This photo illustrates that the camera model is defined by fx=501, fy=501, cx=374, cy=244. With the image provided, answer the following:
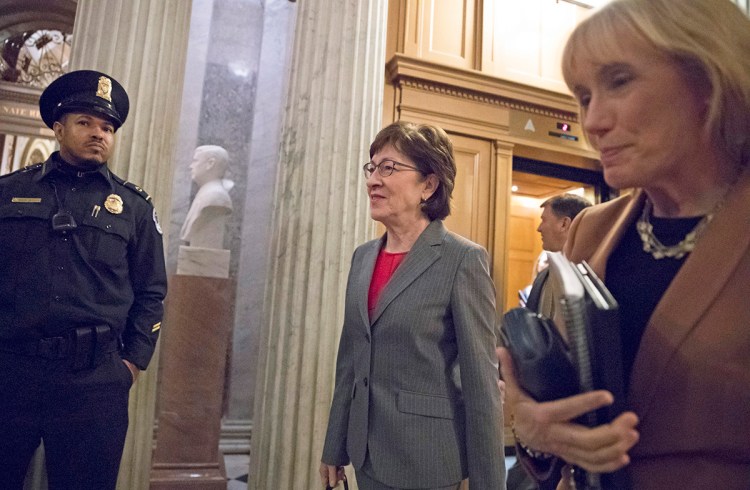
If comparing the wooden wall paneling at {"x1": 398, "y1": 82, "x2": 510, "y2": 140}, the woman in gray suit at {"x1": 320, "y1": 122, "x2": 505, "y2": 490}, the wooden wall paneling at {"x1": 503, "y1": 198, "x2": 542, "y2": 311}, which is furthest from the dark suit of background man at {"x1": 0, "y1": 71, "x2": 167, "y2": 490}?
the wooden wall paneling at {"x1": 503, "y1": 198, "x2": 542, "y2": 311}

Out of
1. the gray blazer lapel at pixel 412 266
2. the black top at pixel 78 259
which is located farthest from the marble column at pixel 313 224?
the gray blazer lapel at pixel 412 266

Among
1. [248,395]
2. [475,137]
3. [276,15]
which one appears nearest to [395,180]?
[475,137]

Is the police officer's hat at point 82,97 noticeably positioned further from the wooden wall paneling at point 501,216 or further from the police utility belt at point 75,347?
the wooden wall paneling at point 501,216

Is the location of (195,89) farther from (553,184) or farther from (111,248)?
(553,184)

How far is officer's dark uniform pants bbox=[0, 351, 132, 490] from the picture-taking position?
167 cm

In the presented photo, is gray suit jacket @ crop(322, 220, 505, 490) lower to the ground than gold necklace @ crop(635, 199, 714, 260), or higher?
lower

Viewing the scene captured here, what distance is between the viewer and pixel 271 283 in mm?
2773

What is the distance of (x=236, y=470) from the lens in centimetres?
393

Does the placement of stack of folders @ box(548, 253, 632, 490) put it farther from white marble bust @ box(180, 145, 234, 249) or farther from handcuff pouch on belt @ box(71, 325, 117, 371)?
white marble bust @ box(180, 145, 234, 249)

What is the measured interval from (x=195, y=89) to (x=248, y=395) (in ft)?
9.43

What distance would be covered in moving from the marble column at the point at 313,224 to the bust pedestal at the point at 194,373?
42.4 inches

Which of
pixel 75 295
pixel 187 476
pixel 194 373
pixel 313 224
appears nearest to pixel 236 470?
pixel 187 476

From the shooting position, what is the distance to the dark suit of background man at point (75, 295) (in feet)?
5.55

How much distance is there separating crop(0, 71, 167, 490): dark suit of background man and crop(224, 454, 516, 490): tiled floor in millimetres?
1940
